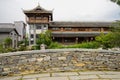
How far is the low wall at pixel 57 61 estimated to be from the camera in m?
6.69

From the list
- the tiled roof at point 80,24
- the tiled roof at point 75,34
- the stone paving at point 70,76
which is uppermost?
the tiled roof at point 80,24

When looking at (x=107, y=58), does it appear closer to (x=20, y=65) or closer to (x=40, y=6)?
(x=20, y=65)

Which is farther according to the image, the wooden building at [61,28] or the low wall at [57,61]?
the wooden building at [61,28]

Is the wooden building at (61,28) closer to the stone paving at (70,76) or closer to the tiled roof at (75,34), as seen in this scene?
the tiled roof at (75,34)

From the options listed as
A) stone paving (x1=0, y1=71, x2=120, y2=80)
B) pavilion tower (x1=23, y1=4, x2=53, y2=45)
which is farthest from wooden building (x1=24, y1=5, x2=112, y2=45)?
stone paving (x1=0, y1=71, x2=120, y2=80)

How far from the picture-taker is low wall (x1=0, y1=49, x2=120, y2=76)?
669 cm

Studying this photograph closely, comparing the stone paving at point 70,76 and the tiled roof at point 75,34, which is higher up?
the tiled roof at point 75,34

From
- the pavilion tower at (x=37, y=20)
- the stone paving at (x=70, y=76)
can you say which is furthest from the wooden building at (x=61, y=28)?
the stone paving at (x=70, y=76)

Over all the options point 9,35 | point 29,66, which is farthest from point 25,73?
point 9,35

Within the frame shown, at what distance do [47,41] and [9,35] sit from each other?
471 inches

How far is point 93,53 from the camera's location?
706 cm

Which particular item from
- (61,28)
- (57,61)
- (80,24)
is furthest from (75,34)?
(57,61)

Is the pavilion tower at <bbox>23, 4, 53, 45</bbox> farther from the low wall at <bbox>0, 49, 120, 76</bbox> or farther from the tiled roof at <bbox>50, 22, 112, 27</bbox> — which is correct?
the low wall at <bbox>0, 49, 120, 76</bbox>

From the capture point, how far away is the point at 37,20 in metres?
40.8
